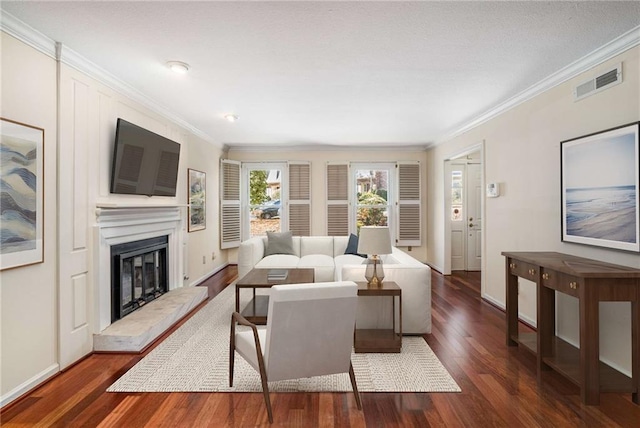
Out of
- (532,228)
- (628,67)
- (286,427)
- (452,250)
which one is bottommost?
(286,427)

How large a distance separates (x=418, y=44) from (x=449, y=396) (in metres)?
2.49

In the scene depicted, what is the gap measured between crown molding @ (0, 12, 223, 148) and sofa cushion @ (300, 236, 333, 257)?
2969 millimetres

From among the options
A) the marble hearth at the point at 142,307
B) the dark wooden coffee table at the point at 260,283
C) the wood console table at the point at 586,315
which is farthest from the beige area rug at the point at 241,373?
the wood console table at the point at 586,315

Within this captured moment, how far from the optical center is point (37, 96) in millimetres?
2445

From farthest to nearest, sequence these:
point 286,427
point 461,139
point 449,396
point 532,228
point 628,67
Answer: point 461,139 → point 532,228 → point 628,67 → point 449,396 → point 286,427

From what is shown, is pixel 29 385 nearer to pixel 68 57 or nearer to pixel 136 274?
pixel 136 274

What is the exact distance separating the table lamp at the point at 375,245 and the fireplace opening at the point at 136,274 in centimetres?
235

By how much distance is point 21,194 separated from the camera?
2285 millimetres

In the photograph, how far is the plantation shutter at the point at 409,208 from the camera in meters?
7.01

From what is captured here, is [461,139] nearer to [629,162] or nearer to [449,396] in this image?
[629,162]

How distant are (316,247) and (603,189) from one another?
401cm

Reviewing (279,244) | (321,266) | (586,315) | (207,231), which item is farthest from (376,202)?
(586,315)

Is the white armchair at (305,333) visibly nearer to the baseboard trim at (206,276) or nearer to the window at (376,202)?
the baseboard trim at (206,276)

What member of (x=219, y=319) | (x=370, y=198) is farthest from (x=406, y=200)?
(x=219, y=319)
